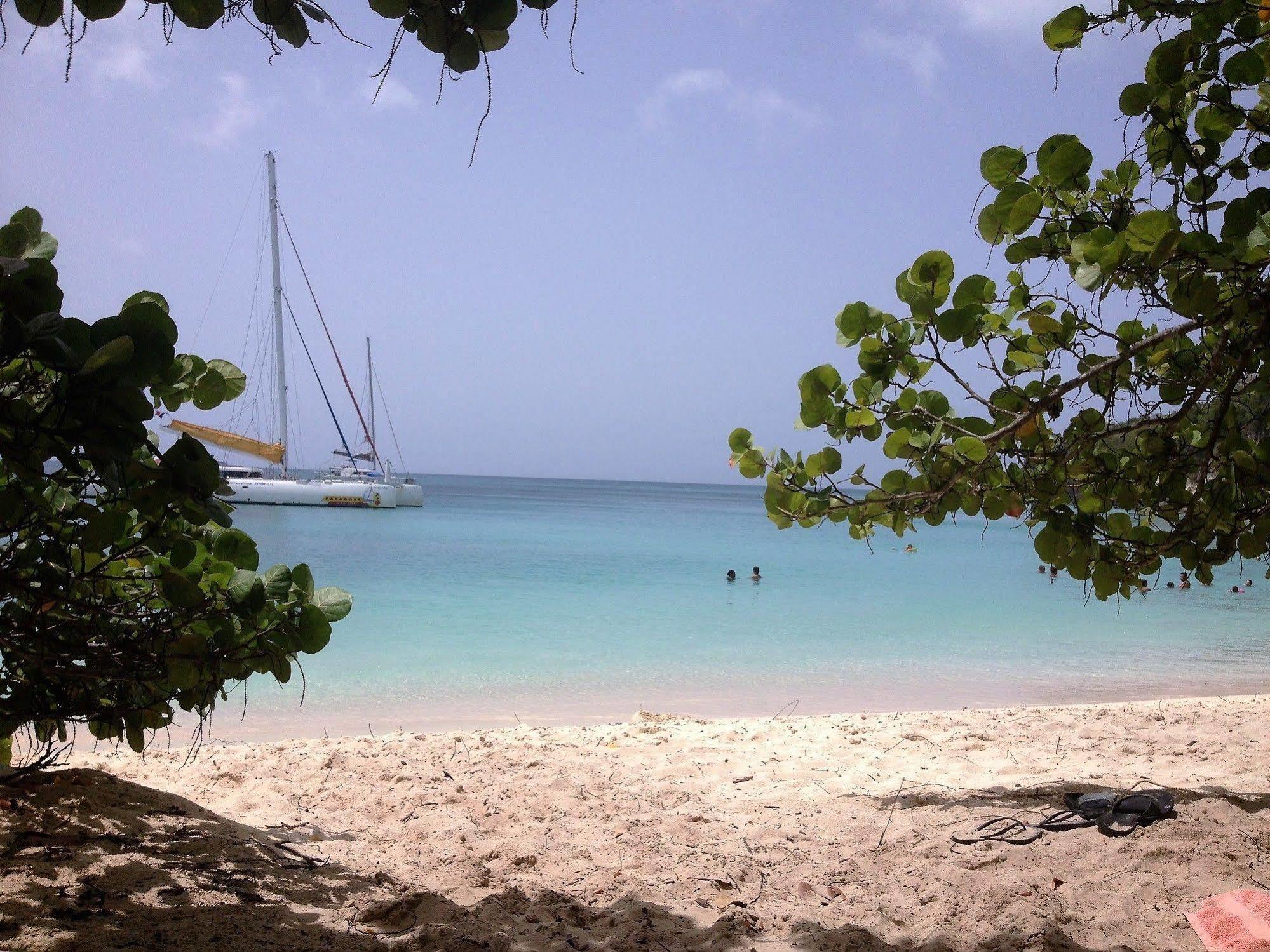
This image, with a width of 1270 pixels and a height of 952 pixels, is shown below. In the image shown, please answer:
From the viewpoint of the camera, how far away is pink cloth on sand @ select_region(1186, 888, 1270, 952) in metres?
1.94

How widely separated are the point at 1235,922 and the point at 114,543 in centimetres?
263

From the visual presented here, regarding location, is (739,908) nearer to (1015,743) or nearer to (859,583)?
(1015,743)

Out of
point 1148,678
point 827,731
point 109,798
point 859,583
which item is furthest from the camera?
point 859,583

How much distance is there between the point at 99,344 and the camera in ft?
3.93

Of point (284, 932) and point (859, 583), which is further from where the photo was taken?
point (859, 583)

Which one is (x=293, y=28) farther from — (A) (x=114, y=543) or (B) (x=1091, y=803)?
(B) (x=1091, y=803)

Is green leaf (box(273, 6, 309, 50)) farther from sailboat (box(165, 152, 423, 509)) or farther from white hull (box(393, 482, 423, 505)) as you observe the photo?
white hull (box(393, 482, 423, 505))

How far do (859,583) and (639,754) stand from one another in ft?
48.6

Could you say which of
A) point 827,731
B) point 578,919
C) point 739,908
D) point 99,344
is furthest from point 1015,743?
point 99,344

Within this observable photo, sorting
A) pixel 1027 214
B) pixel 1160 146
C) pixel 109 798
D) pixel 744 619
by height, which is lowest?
pixel 744 619

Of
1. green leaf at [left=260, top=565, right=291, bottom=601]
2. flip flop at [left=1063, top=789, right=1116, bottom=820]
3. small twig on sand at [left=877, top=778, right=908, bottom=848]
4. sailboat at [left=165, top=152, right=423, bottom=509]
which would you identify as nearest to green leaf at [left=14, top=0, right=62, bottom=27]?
green leaf at [left=260, top=565, right=291, bottom=601]

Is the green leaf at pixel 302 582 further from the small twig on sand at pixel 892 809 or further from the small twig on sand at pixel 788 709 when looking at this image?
the small twig on sand at pixel 788 709

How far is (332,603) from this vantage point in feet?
6.31

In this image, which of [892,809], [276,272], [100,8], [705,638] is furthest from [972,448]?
[276,272]
